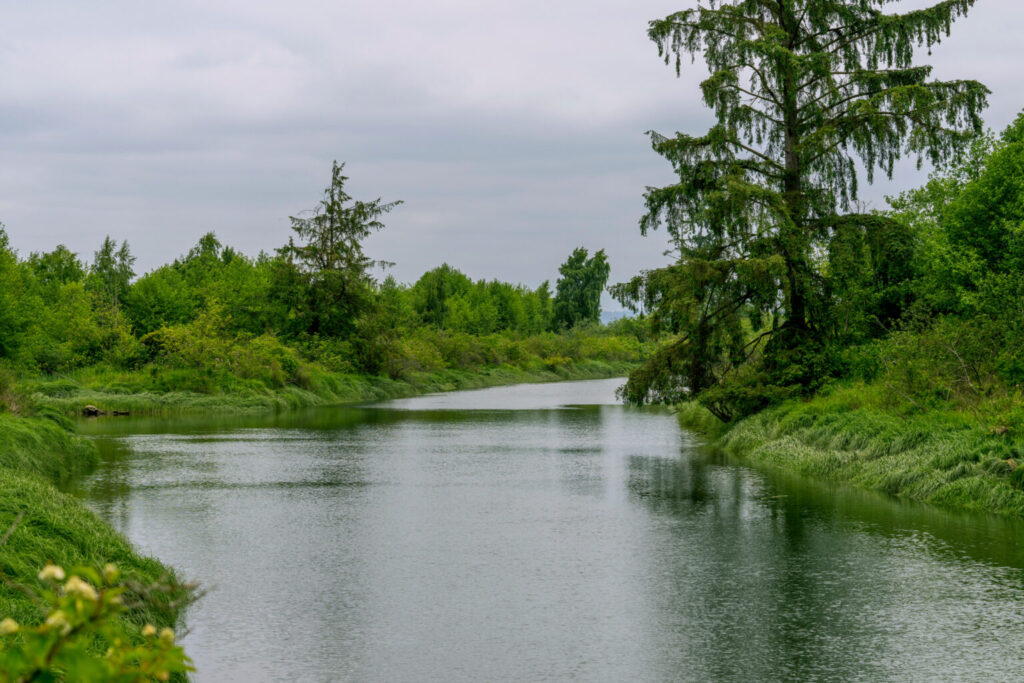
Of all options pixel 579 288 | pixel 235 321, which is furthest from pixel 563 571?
pixel 579 288

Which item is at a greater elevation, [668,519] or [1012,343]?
[1012,343]

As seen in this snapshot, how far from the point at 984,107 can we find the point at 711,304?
25.8 ft

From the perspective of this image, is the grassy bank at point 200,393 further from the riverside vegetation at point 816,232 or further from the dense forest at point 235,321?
the riverside vegetation at point 816,232

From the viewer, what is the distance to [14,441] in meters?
16.9

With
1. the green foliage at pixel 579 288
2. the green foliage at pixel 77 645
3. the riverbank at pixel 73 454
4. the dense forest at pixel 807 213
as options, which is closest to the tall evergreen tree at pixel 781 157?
the dense forest at pixel 807 213

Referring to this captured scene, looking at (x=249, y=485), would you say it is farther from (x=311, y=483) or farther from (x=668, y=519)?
(x=668, y=519)

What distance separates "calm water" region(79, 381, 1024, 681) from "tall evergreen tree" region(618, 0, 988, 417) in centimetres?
411

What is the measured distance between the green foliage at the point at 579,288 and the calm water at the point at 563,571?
79.9 metres

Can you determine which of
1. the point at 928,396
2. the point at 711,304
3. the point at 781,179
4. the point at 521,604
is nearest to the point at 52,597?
the point at 521,604

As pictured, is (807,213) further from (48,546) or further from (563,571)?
(48,546)

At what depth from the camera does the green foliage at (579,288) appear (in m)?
101

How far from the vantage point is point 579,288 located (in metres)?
103

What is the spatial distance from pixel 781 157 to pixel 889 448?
10.4 m

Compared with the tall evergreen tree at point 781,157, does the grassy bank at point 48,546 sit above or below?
below
